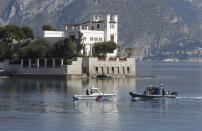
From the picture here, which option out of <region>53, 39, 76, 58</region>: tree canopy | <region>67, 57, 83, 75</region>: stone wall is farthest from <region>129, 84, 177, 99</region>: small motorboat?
<region>53, 39, 76, 58</region>: tree canopy

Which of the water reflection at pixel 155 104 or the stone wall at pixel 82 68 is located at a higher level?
the stone wall at pixel 82 68

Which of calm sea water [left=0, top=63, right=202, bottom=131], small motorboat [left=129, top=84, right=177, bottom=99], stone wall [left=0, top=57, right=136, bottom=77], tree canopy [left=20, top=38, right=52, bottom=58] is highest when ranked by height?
tree canopy [left=20, top=38, right=52, bottom=58]

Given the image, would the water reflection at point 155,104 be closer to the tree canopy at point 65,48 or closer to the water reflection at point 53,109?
the water reflection at point 53,109

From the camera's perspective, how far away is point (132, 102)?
110 meters

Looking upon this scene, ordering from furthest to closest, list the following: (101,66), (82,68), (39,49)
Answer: (39,49) → (101,66) → (82,68)

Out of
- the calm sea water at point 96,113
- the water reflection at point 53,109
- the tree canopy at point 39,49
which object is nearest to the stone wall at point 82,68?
the tree canopy at point 39,49

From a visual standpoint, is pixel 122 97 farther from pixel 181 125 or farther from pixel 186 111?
pixel 181 125

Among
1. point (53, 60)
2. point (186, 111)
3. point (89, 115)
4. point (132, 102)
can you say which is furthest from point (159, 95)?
point (53, 60)

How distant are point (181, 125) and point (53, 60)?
11308 cm

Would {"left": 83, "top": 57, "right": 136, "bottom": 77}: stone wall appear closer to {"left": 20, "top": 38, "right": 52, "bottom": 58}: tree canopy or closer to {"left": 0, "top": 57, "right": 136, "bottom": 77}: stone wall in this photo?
{"left": 0, "top": 57, "right": 136, "bottom": 77}: stone wall

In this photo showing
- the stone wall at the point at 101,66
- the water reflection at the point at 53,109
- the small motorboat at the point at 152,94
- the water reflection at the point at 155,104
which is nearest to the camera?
the water reflection at the point at 53,109

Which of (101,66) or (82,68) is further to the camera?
(101,66)

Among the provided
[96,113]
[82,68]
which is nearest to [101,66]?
[82,68]

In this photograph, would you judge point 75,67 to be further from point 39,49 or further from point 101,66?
point 39,49
